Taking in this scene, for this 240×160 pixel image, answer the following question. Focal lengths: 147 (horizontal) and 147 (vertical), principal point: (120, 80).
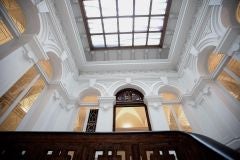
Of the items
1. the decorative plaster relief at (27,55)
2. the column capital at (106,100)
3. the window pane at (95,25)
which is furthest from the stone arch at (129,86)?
the decorative plaster relief at (27,55)

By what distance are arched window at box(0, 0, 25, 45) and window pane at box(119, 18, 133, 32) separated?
347cm

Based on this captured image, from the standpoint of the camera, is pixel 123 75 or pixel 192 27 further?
pixel 123 75

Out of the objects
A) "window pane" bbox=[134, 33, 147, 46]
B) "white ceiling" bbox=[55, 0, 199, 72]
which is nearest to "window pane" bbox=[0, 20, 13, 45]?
"white ceiling" bbox=[55, 0, 199, 72]

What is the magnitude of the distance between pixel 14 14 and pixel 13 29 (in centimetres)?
74

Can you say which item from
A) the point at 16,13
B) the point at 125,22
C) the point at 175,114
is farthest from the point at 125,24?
the point at 175,114

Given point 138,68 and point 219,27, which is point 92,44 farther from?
point 219,27

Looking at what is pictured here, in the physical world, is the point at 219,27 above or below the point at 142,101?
above

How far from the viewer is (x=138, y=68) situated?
300 inches

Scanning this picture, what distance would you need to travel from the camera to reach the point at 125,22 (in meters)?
6.09

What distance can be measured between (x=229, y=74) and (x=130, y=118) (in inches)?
201

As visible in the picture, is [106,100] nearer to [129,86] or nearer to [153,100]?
[129,86]

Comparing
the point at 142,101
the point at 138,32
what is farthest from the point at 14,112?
the point at 138,32

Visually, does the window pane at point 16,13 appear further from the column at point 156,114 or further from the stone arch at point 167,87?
the stone arch at point 167,87

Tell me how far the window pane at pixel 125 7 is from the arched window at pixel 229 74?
11.9ft
